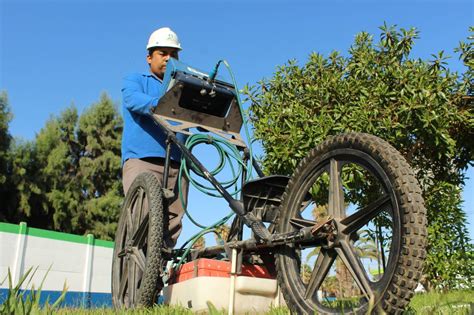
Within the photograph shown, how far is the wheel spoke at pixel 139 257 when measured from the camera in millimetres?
3660

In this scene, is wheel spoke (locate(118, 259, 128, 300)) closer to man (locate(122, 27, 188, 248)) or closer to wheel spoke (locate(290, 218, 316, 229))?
man (locate(122, 27, 188, 248))

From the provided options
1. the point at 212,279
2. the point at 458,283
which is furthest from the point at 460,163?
the point at 212,279

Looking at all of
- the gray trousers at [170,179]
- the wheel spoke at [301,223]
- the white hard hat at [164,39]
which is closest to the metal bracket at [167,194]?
the gray trousers at [170,179]

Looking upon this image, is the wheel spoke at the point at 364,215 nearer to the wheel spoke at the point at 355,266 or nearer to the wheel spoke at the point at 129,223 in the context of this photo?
the wheel spoke at the point at 355,266

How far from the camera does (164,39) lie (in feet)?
15.1

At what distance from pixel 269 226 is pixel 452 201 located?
6.04 metres

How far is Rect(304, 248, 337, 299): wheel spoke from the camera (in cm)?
242

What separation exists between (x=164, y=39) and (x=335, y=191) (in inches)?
108

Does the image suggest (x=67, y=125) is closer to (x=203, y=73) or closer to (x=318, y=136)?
(x=318, y=136)

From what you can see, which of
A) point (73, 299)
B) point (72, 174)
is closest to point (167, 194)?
point (73, 299)

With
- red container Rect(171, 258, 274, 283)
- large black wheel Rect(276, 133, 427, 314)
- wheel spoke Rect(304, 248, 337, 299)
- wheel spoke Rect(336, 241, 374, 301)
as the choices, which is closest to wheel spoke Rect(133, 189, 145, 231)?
red container Rect(171, 258, 274, 283)

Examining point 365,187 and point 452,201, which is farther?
point 452,201

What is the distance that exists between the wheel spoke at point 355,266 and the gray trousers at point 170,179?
219 centimetres

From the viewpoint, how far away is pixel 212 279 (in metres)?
3.19
